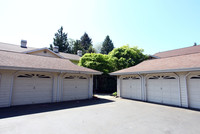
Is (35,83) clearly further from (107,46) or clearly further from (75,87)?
(107,46)

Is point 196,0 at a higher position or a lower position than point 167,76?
higher

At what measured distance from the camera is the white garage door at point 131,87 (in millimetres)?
9812

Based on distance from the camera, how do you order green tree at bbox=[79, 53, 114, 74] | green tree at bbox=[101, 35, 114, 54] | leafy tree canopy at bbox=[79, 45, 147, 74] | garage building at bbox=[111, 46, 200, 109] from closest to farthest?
garage building at bbox=[111, 46, 200, 109] < green tree at bbox=[79, 53, 114, 74] < leafy tree canopy at bbox=[79, 45, 147, 74] < green tree at bbox=[101, 35, 114, 54]

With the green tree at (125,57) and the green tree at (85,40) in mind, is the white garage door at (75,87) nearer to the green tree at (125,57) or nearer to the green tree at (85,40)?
the green tree at (125,57)

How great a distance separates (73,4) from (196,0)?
28.2ft

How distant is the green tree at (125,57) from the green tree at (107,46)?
2440 cm

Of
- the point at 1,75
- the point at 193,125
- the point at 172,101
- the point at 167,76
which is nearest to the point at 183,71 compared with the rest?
the point at 167,76

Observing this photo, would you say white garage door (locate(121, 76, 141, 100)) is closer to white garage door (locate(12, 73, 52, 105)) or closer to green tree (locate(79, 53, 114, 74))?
green tree (locate(79, 53, 114, 74))

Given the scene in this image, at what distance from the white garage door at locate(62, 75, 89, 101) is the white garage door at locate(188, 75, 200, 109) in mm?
A: 7485

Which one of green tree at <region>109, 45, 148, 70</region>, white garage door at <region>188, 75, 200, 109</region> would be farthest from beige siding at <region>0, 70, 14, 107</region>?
green tree at <region>109, 45, 148, 70</region>

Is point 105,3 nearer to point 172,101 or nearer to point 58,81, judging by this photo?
point 58,81

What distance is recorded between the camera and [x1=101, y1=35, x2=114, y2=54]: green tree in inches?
1673

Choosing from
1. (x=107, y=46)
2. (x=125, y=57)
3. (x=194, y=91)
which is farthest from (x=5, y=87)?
(x=107, y=46)

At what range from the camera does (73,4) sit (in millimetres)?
8648
